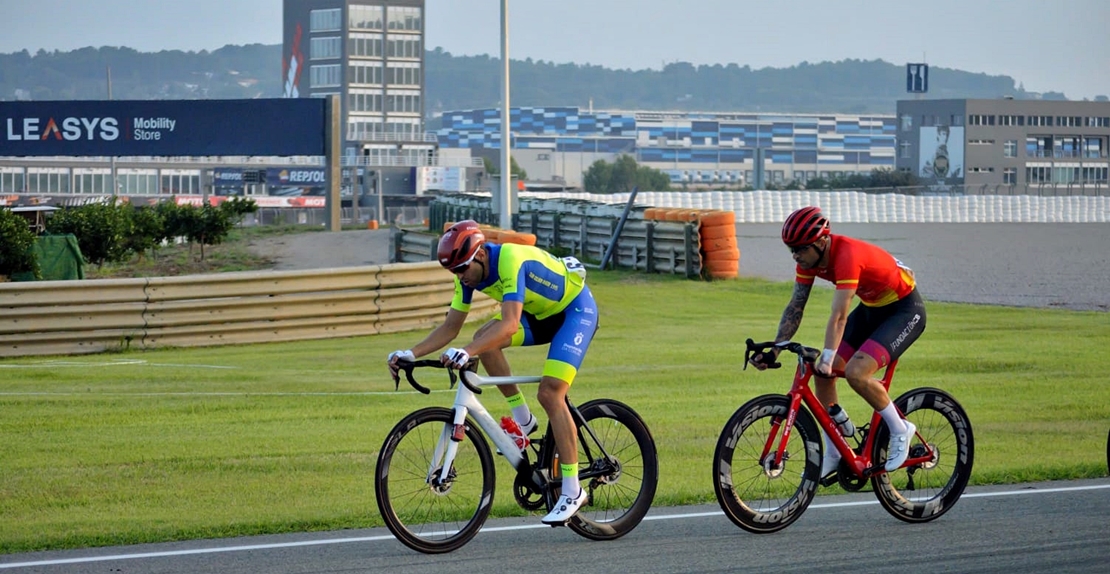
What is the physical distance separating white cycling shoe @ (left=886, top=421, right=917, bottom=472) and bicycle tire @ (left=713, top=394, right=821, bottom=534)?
445 millimetres

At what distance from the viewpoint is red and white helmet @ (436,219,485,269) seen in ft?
24.5

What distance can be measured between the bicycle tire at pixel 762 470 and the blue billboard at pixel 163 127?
31.7 meters

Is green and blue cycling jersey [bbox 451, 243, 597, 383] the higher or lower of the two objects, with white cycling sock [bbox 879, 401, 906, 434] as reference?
higher

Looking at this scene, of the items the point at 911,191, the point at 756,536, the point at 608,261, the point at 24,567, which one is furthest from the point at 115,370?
the point at 911,191

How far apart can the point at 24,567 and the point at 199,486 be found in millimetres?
2551

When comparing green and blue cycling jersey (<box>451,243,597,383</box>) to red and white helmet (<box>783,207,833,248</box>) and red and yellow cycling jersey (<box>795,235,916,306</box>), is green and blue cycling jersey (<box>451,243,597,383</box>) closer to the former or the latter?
red and white helmet (<box>783,207,833,248</box>)

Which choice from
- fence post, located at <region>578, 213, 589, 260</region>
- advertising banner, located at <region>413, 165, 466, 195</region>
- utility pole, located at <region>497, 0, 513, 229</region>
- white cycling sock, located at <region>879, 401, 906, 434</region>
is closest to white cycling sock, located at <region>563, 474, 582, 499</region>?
white cycling sock, located at <region>879, 401, 906, 434</region>

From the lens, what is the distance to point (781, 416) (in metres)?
8.06

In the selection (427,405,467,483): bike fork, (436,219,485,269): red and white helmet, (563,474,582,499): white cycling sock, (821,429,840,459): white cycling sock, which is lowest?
(563,474,582,499): white cycling sock

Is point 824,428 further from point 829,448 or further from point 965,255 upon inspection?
point 965,255

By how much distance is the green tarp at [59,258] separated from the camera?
1019 inches

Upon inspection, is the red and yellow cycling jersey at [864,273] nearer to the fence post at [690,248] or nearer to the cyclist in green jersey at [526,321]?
the cyclist in green jersey at [526,321]

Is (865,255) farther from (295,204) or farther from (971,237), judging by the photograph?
(295,204)

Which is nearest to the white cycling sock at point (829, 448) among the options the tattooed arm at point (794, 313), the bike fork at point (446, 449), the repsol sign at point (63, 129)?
the tattooed arm at point (794, 313)
